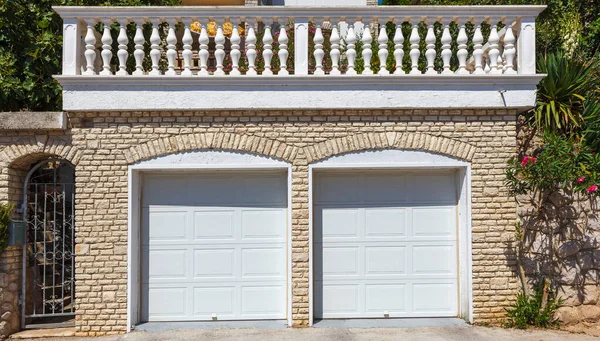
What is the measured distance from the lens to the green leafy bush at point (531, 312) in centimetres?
701

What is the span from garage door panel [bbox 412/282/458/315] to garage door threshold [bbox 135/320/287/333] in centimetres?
196

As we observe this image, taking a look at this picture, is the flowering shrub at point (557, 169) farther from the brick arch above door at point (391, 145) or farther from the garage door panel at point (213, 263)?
the garage door panel at point (213, 263)

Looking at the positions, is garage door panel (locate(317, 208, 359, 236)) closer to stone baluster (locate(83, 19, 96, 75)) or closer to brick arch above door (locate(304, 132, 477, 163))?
brick arch above door (locate(304, 132, 477, 163))

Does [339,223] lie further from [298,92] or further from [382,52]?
[382,52]

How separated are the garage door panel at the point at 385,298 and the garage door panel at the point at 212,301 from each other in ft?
6.51

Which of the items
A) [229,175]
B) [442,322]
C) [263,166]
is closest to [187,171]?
[229,175]

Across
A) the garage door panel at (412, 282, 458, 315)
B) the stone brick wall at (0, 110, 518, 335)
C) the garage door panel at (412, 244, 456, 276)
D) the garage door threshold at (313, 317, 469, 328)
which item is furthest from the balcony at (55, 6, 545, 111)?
the garage door threshold at (313, 317, 469, 328)

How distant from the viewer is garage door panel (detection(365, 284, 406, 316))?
745 centimetres

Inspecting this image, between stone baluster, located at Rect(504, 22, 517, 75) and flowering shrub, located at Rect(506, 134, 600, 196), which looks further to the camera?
stone baluster, located at Rect(504, 22, 517, 75)


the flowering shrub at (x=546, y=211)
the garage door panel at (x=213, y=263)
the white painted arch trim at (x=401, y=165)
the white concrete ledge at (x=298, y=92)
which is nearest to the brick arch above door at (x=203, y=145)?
the white concrete ledge at (x=298, y=92)

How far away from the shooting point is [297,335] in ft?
22.2

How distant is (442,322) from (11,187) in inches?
248

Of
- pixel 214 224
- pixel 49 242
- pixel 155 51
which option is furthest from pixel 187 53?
pixel 49 242

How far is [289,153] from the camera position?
710cm
